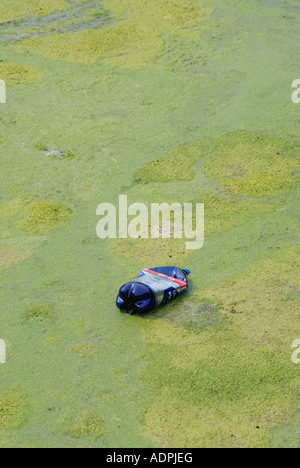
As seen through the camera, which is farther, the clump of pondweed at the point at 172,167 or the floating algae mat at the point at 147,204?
the clump of pondweed at the point at 172,167

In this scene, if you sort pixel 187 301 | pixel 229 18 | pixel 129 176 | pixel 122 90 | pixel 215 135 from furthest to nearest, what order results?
1. pixel 229 18
2. pixel 122 90
3. pixel 215 135
4. pixel 129 176
5. pixel 187 301

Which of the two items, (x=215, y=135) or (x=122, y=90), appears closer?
(x=215, y=135)

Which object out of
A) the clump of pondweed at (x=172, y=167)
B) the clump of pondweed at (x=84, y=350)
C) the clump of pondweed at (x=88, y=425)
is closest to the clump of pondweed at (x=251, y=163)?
the clump of pondweed at (x=172, y=167)

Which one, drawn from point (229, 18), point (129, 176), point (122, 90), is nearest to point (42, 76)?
point (122, 90)

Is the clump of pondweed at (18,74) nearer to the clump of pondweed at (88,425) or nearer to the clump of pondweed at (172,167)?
the clump of pondweed at (172,167)

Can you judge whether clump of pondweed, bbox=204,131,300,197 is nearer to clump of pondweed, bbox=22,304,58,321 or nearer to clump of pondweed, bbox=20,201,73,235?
clump of pondweed, bbox=20,201,73,235
